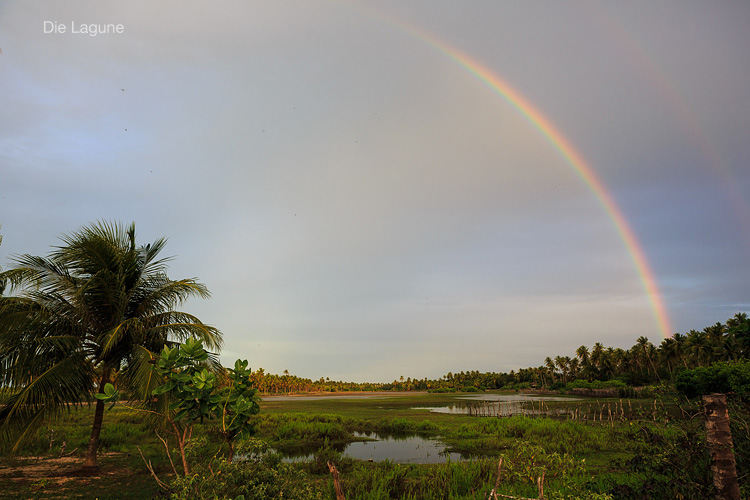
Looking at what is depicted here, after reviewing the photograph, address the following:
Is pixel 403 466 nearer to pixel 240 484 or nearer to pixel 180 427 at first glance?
pixel 180 427

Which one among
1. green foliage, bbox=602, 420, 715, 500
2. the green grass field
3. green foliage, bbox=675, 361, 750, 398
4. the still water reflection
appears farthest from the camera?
green foliage, bbox=675, 361, 750, 398

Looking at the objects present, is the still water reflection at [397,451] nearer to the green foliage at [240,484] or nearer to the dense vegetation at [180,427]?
the dense vegetation at [180,427]

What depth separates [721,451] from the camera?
16.1 ft

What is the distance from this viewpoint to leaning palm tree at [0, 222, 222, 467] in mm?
10805

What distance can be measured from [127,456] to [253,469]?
15.2 meters

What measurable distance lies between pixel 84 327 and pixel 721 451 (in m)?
15.1

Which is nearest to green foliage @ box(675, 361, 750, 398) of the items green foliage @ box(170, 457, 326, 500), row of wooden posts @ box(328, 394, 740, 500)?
row of wooden posts @ box(328, 394, 740, 500)

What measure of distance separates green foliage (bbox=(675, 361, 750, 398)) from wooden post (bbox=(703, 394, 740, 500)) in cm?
3327

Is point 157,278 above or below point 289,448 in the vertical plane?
above

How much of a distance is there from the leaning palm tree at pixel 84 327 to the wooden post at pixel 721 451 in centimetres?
1080

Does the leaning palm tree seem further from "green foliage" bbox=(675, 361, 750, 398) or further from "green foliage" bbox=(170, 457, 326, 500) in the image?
"green foliage" bbox=(675, 361, 750, 398)

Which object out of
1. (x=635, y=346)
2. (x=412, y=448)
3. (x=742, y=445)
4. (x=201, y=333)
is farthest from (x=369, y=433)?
(x=635, y=346)

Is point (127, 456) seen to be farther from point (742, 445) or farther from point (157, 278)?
point (742, 445)

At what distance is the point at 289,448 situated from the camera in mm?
22172
